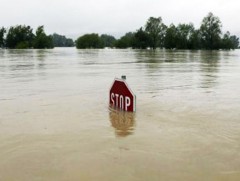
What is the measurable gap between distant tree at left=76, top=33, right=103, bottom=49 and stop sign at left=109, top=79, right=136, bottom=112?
449 ft

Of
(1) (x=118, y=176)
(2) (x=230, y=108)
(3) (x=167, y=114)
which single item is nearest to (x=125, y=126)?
(3) (x=167, y=114)

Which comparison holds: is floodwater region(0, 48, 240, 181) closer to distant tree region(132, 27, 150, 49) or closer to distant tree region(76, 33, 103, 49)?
distant tree region(132, 27, 150, 49)

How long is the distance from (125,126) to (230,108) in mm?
2987

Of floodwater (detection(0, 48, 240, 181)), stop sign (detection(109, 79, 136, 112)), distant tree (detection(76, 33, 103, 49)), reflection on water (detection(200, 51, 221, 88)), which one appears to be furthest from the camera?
distant tree (detection(76, 33, 103, 49))

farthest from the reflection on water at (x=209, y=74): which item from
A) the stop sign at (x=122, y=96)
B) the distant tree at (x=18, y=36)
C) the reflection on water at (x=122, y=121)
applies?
the distant tree at (x=18, y=36)

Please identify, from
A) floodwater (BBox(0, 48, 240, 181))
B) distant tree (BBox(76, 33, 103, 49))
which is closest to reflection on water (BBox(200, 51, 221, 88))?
floodwater (BBox(0, 48, 240, 181))

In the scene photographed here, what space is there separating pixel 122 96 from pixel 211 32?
11435 centimetres

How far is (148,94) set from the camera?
10781mm

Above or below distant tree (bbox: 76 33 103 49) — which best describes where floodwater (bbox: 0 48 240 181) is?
below

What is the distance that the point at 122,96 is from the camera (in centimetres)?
786

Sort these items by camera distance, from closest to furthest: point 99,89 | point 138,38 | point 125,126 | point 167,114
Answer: point 125,126
point 167,114
point 99,89
point 138,38

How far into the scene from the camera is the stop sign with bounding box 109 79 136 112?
7467mm

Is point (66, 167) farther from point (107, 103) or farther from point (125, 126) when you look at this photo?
point (107, 103)

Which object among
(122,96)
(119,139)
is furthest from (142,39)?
(119,139)
